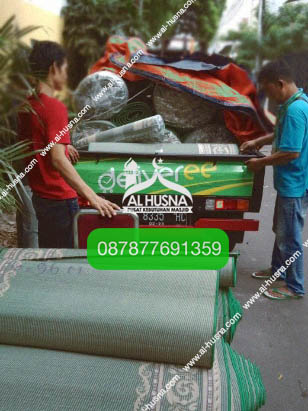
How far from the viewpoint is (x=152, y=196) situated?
133 inches

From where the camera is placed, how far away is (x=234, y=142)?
3.89m

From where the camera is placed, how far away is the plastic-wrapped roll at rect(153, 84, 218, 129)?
148 inches

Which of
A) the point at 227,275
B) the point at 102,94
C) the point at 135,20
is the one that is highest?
the point at 135,20

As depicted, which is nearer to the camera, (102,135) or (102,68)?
(102,135)

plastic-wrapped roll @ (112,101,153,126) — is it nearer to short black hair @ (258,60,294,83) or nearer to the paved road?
short black hair @ (258,60,294,83)

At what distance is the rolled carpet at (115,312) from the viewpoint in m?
1.19

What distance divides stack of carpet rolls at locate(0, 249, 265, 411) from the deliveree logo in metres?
2.02

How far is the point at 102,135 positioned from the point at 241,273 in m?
1.74

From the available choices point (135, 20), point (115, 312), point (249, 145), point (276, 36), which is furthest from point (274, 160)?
point (115, 312)

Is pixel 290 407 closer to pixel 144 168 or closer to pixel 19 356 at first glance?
pixel 19 356

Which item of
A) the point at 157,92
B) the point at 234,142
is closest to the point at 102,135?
the point at 157,92

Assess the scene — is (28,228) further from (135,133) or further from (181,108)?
(181,108)

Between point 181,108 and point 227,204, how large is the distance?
38.0 inches

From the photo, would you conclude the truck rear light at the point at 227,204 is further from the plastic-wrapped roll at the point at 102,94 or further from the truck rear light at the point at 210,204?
the plastic-wrapped roll at the point at 102,94
